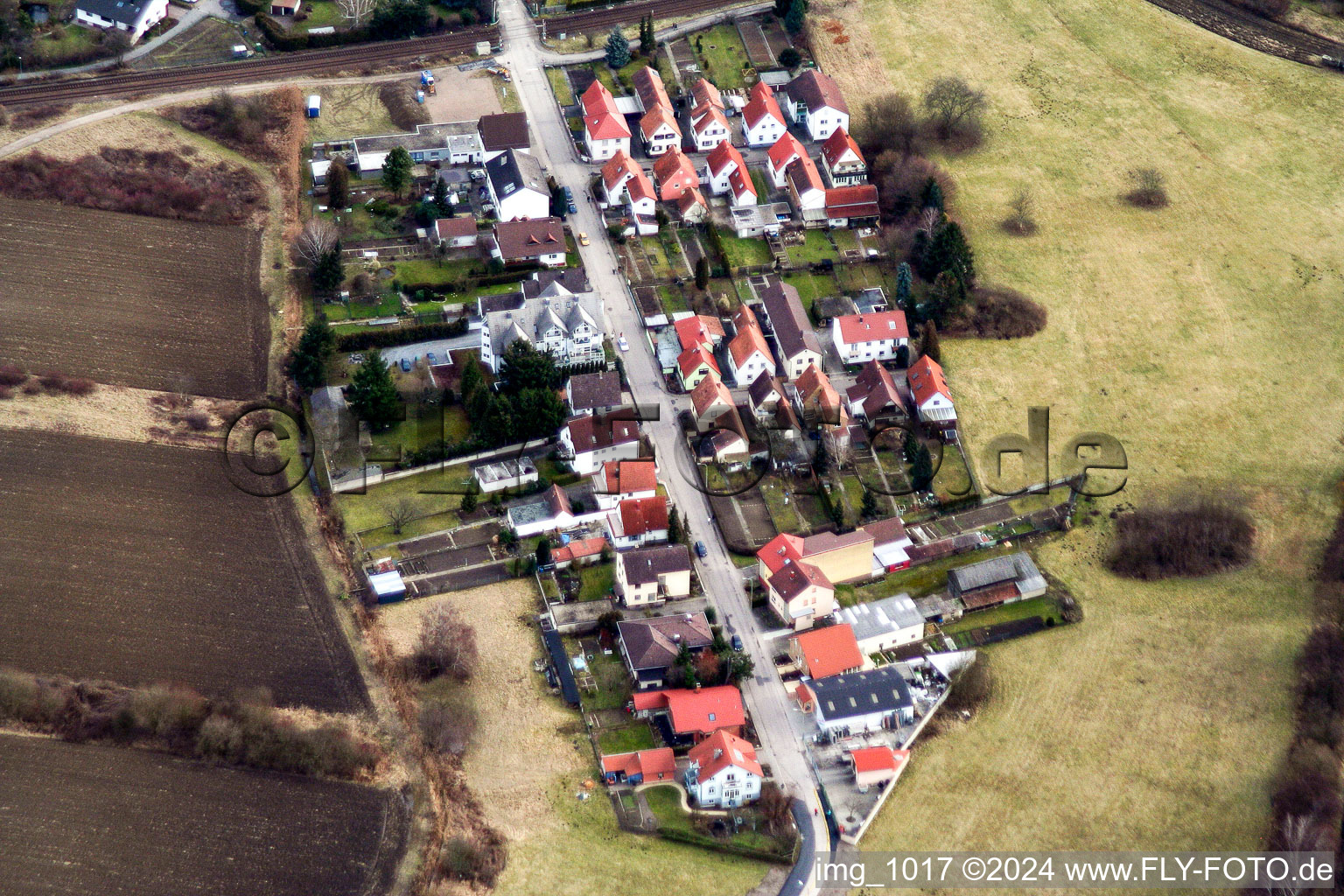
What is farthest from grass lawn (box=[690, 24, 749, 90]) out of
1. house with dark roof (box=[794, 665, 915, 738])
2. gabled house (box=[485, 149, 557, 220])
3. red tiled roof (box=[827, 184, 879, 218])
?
house with dark roof (box=[794, 665, 915, 738])

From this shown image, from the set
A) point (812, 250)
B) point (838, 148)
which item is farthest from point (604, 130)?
point (812, 250)

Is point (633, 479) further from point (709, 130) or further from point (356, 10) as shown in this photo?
point (356, 10)

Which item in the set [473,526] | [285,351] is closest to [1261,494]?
[473,526]

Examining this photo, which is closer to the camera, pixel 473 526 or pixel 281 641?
pixel 281 641

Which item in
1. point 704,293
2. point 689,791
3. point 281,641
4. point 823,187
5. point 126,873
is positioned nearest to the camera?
point 126,873

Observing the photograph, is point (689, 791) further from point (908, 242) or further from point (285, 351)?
point (908, 242)

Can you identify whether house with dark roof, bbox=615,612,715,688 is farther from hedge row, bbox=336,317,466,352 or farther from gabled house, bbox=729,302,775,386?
hedge row, bbox=336,317,466,352
